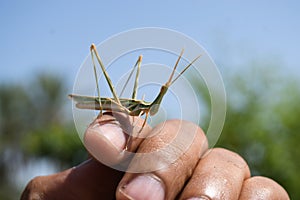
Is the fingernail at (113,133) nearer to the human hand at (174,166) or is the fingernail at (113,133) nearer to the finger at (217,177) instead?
the human hand at (174,166)

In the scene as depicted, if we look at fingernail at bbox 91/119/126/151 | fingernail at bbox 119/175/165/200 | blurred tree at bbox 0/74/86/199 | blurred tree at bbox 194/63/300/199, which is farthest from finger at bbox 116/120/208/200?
blurred tree at bbox 0/74/86/199

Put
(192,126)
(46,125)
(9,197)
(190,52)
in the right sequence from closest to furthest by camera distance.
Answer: (190,52) < (192,126) < (9,197) < (46,125)

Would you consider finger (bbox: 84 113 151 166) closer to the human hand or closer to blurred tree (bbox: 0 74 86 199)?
the human hand

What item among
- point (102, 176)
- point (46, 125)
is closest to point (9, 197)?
point (46, 125)

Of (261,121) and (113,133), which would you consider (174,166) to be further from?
(261,121)

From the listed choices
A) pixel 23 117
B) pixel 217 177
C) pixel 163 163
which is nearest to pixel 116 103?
pixel 163 163

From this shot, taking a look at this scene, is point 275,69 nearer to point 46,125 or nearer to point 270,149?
point 270,149

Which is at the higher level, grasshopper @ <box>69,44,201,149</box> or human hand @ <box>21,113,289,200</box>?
grasshopper @ <box>69,44,201,149</box>
